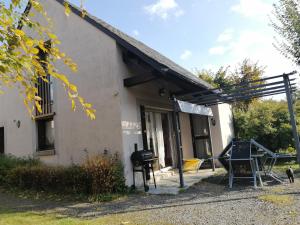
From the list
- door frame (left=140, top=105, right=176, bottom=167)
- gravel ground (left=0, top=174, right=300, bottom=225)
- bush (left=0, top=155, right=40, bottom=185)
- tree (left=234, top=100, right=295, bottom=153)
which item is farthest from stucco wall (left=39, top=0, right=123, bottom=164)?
tree (left=234, top=100, right=295, bottom=153)

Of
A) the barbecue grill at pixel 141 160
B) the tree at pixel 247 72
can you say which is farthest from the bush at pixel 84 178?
the tree at pixel 247 72

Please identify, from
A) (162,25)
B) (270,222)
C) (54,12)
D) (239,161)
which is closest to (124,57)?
(162,25)

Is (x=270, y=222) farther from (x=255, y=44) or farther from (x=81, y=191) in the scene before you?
(x=255, y=44)

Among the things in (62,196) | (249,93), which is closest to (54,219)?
(62,196)

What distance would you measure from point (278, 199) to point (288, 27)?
317 inches

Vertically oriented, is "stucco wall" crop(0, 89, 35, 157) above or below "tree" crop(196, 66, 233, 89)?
below

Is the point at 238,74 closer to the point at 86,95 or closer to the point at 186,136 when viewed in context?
the point at 186,136

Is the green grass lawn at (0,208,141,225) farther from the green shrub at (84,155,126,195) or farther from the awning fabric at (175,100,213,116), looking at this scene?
the awning fabric at (175,100,213,116)

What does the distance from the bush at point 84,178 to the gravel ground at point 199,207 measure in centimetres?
67

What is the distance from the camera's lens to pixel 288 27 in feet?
35.4

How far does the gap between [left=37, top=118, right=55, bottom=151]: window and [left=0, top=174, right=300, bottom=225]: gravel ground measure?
3118 millimetres

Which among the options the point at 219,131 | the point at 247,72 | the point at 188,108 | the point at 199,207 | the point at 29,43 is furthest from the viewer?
the point at 247,72

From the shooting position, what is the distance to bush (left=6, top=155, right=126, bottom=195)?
7.25 meters

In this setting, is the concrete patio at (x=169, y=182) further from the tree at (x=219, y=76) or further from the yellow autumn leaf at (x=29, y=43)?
the tree at (x=219, y=76)
